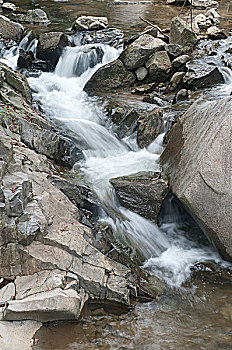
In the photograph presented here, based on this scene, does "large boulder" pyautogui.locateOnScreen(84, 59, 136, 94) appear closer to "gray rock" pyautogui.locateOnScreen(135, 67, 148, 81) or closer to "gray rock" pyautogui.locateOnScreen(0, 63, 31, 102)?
"gray rock" pyautogui.locateOnScreen(135, 67, 148, 81)

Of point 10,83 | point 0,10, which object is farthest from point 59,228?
point 0,10

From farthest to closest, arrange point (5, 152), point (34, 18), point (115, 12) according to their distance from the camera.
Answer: point (115, 12) → point (34, 18) → point (5, 152)

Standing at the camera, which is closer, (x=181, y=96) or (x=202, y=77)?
(x=181, y=96)

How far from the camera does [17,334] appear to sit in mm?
4734

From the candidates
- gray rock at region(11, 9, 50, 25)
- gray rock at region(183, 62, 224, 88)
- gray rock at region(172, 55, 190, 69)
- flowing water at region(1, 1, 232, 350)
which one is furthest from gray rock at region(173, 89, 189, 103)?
gray rock at region(11, 9, 50, 25)

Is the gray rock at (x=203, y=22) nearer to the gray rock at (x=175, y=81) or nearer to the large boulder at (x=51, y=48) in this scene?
the gray rock at (x=175, y=81)

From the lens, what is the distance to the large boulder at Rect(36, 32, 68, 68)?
13.8m

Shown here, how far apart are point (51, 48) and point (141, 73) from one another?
379cm

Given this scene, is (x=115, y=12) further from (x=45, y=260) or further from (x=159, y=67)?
(x=45, y=260)

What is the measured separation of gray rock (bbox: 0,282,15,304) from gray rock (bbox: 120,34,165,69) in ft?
29.8

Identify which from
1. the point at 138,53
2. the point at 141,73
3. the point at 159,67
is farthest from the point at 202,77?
the point at 138,53

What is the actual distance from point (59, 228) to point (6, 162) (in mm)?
1459

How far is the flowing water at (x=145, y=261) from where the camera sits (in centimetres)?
482

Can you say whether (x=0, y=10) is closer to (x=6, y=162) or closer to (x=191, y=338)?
(x=6, y=162)
